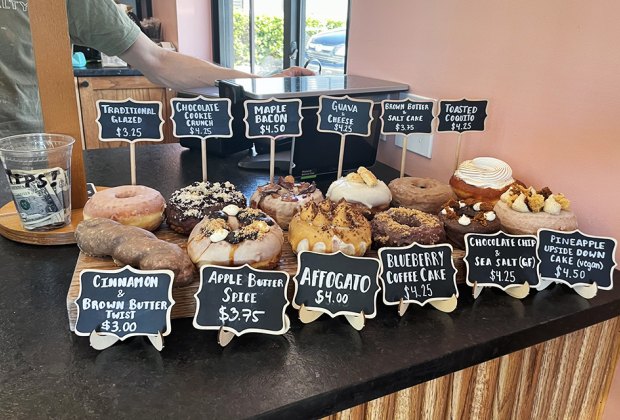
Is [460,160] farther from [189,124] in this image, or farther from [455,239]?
[189,124]

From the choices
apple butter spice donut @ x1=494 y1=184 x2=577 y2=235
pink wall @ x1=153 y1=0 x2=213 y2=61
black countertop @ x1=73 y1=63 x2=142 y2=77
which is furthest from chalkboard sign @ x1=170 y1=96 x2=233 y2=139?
pink wall @ x1=153 y1=0 x2=213 y2=61

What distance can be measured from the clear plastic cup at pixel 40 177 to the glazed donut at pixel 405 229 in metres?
0.62

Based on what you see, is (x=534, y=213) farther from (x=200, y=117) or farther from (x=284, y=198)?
(x=200, y=117)

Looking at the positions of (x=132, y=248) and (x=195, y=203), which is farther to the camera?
(x=195, y=203)

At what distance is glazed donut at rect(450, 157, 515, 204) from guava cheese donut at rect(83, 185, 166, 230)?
2.20 ft

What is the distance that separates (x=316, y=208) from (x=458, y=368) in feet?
1.19

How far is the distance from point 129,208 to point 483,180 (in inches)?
30.2

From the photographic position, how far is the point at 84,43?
1.74 m

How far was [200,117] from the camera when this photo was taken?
41.9 inches

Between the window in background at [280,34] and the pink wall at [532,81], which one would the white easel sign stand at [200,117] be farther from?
the window in background at [280,34]

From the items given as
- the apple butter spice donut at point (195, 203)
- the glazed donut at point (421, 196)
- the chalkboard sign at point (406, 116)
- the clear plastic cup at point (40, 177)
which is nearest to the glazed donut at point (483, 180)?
the glazed donut at point (421, 196)

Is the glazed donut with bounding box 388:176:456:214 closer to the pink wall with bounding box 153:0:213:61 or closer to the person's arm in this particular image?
the person's arm

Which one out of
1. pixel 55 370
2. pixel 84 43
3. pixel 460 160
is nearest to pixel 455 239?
pixel 460 160

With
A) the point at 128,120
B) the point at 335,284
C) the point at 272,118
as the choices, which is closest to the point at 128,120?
the point at 128,120
